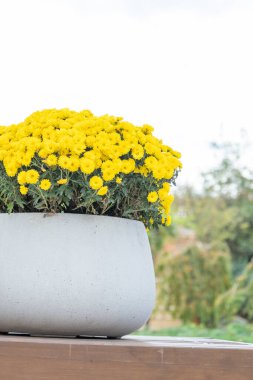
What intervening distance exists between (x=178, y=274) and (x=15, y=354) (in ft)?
24.9

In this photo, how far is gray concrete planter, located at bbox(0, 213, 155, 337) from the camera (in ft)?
5.44

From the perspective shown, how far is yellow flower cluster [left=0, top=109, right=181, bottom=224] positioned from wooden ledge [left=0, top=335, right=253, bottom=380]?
1.25ft

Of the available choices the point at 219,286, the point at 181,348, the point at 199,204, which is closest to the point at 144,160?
the point at 181,348

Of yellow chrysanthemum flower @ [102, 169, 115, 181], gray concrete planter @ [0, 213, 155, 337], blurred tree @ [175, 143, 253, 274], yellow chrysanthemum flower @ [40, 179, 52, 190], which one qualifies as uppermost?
blurred tree @ [175, 143, 253, 274]

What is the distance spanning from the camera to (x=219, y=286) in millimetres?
9047

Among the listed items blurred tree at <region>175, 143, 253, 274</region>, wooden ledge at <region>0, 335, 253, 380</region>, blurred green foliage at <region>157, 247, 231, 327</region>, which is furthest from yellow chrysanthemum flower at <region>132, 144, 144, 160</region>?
blurred tree at <region>175, 143, 253, 274</region>

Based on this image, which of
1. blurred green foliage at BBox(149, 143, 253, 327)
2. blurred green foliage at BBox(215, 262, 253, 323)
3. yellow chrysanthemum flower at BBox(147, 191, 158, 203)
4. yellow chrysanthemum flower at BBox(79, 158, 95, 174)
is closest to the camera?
Result: yellow chrysanthemum flower at BBox(79, 158, 95, 174)

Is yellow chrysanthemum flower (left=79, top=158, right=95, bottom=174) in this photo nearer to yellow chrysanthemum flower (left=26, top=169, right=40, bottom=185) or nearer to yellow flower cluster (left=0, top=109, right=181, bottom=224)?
yellow flower cluster (left=0, top=109, right=181, bottom=224)

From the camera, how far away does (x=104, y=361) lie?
1432 millimetres

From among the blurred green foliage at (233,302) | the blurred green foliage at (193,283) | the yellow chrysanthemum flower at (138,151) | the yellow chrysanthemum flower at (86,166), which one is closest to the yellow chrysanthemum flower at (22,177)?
the yellow chrysanthemum flower at (86,166)

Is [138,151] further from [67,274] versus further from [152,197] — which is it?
[67,274]

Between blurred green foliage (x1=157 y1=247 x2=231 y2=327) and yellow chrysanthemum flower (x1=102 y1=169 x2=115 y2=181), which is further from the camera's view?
blurred green foliage (x1=157 y1=247 x2=231 y2=327)

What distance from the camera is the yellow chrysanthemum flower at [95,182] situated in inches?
64.4

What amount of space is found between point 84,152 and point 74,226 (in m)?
0.18
